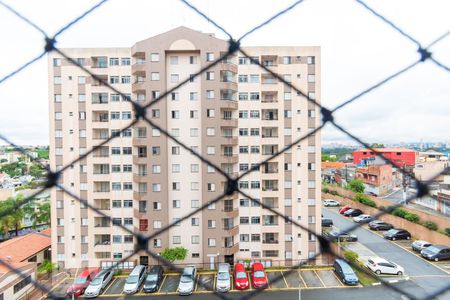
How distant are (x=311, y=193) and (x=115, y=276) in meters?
3.33

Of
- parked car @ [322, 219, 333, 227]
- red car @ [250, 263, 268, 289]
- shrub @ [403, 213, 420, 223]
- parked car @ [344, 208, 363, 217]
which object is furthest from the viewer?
parked car @ [344, 208, 363, 217]

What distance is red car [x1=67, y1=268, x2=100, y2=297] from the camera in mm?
4339

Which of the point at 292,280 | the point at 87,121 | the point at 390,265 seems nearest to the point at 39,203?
the point at 87,121

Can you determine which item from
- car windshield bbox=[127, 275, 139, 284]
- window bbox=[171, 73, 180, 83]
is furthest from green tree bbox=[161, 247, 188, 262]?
window bbox=[171, 73, 180, 83]

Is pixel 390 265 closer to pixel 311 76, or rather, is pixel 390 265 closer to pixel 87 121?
pixel 311 76

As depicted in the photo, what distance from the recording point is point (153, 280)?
459cm

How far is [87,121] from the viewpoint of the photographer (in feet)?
17.2

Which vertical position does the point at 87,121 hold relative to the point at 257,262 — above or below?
above

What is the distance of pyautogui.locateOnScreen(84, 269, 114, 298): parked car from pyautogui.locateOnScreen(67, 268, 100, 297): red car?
0.45 feet

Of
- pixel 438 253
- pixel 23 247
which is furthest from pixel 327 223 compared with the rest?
pixel 23 247

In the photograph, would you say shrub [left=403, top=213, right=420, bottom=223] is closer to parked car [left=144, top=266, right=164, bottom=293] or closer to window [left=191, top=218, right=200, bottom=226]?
window [left=191, top=218, right=200, bottom=226]

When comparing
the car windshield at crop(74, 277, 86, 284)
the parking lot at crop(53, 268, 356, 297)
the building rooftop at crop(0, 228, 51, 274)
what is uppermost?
the building rooftop at crop(0, 228, 51, 274)

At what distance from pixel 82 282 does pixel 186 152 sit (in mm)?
2359

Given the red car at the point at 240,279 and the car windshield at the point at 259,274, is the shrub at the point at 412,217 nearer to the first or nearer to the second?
the car windshield at the point at 259,274
